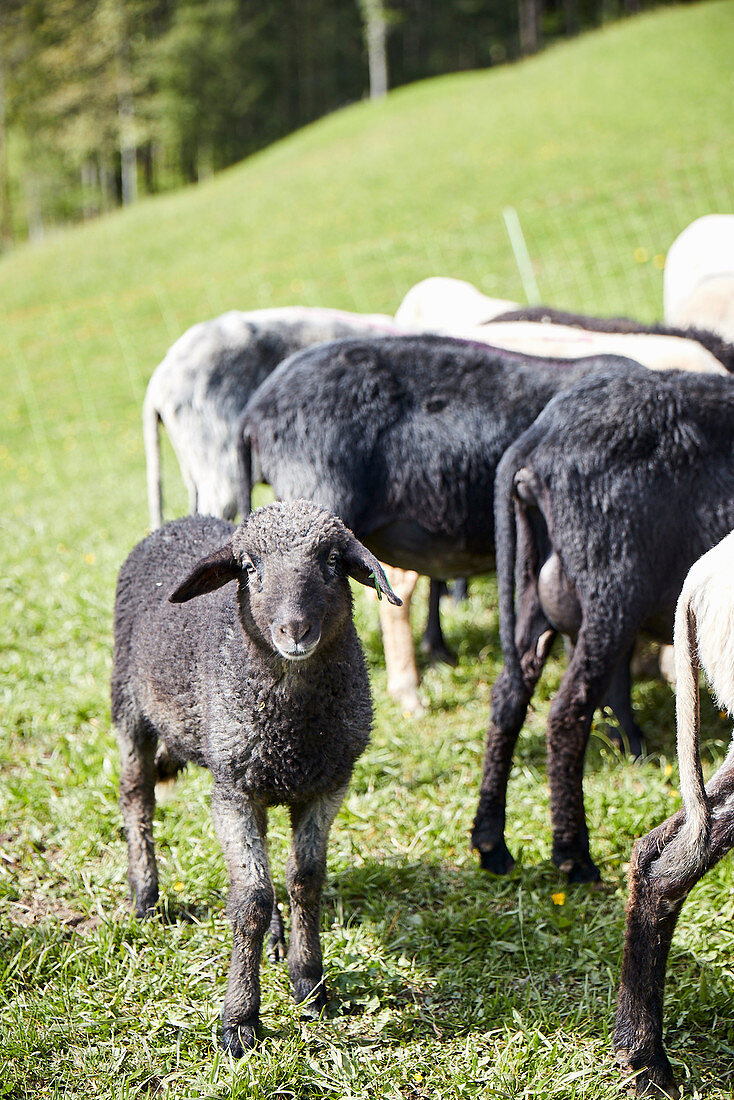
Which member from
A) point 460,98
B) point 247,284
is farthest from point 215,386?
point 460,98

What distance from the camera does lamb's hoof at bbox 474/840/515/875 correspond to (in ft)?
12.0

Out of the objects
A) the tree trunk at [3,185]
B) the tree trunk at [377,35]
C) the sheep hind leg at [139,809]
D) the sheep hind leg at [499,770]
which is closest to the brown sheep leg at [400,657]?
the sheep hind leg at [499,770]

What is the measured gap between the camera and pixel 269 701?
2773 mm

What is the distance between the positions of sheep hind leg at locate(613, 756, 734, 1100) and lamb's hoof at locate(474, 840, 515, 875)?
0.89 m

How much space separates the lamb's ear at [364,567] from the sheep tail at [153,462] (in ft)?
9.15

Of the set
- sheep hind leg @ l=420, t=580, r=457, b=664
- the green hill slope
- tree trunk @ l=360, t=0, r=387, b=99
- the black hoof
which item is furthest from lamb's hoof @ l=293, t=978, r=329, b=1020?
tree trunk @ l=360, t=0, r=387, b=99

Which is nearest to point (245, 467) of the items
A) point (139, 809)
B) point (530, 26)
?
point (139, 809)

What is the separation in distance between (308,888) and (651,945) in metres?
0.99

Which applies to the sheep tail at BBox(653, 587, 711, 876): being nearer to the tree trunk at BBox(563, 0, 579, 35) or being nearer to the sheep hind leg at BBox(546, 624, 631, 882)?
the sheep hind leg at BBox(546, 624, 631, 882)

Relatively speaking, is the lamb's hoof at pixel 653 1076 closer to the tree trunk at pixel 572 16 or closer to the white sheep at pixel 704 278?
the white sheep at pixel 704 278

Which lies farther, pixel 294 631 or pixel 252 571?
pixel 252 571

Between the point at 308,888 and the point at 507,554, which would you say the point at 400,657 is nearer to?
the point at 507,554

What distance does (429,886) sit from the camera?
361cm

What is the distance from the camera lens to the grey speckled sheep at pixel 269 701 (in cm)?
264
